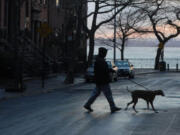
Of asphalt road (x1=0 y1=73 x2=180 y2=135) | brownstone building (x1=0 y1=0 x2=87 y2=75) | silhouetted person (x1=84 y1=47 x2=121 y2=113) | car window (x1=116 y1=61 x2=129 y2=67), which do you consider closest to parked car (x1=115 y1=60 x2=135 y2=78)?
car window (x1=116 y1=61 x2=129 y2=67)

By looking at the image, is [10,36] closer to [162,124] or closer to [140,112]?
[140,112]

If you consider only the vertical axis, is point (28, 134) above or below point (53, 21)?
below

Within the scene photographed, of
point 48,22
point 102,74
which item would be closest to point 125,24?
point 48,22

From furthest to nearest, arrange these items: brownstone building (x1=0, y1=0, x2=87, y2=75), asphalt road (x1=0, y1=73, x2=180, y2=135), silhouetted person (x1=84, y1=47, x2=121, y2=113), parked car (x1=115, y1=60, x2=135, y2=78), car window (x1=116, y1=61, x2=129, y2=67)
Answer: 1. car window (x1=116, y1=61, x2=129, y2=67)
2. parked car (x1=115, y1=60, x2=135, y2=78)
3. brownstone building (x1=0, y1=0, x2=87, y2=75)
4. silhouetted person (x1=84, y1=47, x2=121, y2=113)
5. asphalt road (x1=0, y1=73, x2=180, y2=135)

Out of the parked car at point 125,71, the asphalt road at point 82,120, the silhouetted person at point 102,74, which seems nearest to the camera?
the asphalt road at point 82,120

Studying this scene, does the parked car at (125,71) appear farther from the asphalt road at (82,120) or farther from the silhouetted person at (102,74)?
the silhouetted person at (102,74)

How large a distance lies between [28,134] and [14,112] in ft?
17.5

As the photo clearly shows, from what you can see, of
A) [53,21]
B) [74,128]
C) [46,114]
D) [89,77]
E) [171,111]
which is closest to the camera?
[74,128]

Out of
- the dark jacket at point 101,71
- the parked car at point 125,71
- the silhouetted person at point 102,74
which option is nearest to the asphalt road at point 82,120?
the silhouetted person at point 102,74

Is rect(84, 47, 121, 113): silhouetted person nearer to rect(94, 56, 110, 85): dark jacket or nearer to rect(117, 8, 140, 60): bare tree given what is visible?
rect(94, 56, 110, 85): dark jacket

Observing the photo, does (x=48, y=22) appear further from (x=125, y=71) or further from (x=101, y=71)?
(x=101, y=71)

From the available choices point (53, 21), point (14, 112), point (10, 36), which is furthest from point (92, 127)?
point (53, 21)

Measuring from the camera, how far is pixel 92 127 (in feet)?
45.0

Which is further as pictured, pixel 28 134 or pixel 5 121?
pixel 5 121
